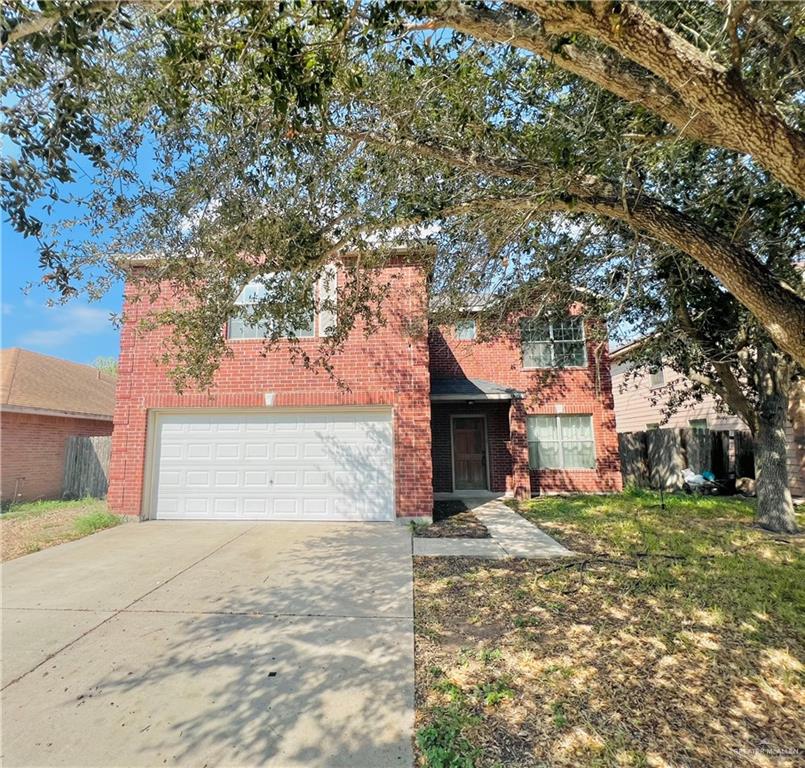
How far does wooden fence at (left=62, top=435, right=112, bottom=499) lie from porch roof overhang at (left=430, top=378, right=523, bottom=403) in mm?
9423

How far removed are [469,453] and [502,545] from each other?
Result: 639 cm

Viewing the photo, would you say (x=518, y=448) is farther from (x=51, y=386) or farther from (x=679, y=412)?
(x=51, y=386)

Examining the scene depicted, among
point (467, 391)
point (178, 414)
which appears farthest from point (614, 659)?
point (178, 414)

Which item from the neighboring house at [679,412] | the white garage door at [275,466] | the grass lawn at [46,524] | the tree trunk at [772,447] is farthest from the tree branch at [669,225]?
the grass lawn at [46,524]

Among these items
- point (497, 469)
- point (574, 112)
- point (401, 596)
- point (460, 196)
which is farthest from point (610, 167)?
point (497, 469)

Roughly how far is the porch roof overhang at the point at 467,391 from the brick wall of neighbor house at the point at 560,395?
1.62 ft

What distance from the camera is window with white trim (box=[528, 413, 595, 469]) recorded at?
12.6 m

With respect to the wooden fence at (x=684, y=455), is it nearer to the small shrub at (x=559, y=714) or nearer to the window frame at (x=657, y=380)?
the window frame at (x=657, y=380)

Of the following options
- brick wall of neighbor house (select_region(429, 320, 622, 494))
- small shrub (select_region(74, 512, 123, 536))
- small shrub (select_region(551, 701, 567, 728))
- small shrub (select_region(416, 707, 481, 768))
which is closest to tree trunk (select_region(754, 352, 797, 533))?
brick wall of neighbor house (select_region(429, 320, 622, 494))

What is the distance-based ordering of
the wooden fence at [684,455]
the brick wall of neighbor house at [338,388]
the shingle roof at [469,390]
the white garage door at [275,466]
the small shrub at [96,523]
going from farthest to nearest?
the wooden fence at [684,455]
the shingle roof at [469,390]
the white garage door at [275,466]
the brick wall of neighbor house at [338,388]
the small shrub at [96,523]

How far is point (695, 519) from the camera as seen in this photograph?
27.6ft

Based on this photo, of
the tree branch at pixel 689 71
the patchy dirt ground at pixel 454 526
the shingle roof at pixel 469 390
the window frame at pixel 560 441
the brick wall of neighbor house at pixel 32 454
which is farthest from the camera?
the window frame at pixel 560 441

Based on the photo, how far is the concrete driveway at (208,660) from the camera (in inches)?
99.4

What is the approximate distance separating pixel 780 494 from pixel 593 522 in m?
3.21
